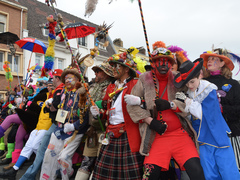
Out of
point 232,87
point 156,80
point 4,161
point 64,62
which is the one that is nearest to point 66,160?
point 156,80

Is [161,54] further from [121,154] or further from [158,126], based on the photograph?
[121,154]

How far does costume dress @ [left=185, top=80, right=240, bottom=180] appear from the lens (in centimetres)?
208

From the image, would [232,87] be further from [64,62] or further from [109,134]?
[64,62]

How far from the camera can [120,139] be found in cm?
269

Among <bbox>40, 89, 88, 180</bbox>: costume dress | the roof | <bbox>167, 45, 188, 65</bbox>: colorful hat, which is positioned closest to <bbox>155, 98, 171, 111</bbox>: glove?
<bbox>167, 45, 188, 65</bbox>: colorful hat

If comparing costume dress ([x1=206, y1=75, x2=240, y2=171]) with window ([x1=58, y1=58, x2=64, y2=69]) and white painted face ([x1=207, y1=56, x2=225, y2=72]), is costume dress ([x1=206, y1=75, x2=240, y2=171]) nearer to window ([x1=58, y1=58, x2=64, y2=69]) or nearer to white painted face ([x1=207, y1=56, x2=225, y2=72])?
white painted face ([x1=207, y1=56, x2=225, y2=72])

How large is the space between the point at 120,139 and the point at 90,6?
5.81ft

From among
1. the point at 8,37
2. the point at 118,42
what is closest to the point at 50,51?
the point at 8,37

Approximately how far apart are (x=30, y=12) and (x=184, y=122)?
18528 millimetres

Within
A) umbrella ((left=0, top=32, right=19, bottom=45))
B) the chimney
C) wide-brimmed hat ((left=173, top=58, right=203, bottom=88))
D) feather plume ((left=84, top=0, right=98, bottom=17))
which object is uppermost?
the chimney

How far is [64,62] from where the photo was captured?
1798 cm

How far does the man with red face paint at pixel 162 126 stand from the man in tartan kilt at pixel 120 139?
0.88 ft

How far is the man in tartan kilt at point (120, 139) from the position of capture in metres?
2.53

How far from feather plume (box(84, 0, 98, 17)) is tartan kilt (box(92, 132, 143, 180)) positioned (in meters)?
1.66
